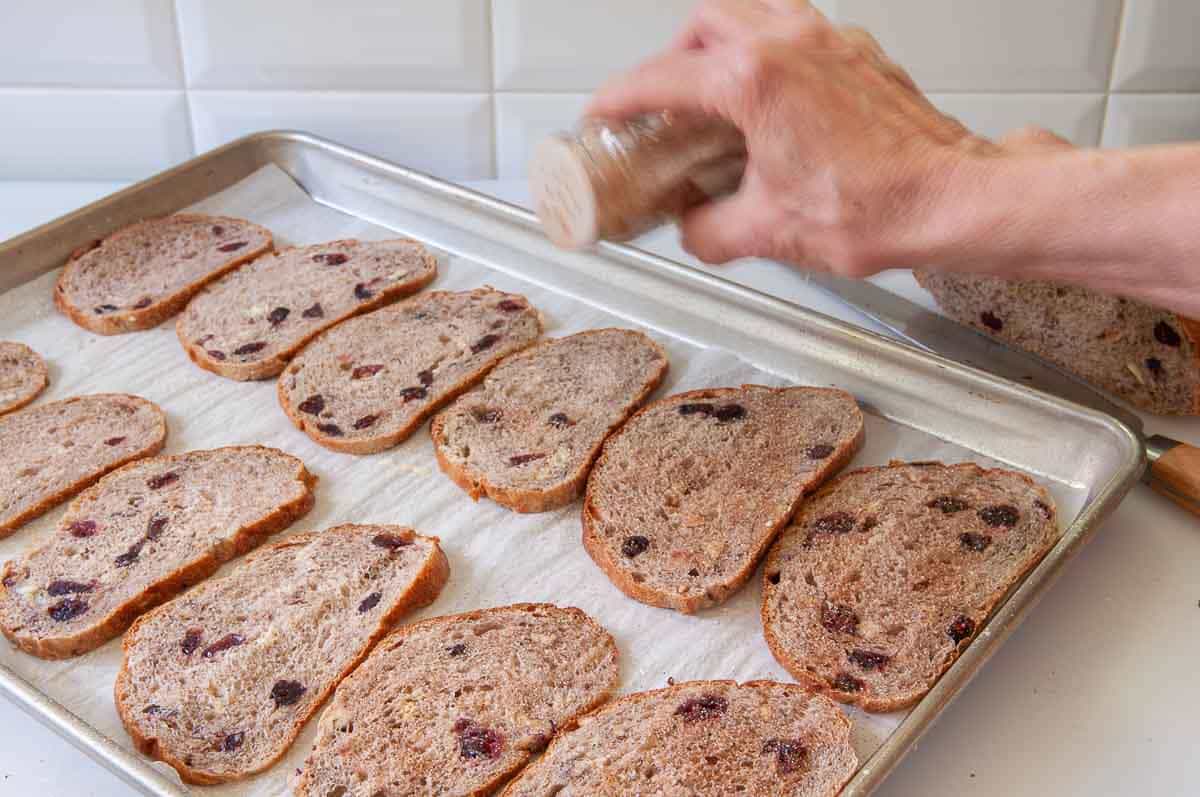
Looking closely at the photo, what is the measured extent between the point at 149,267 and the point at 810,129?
148cm

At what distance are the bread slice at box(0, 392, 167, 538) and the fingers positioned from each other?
996mm

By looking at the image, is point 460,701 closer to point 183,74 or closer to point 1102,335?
point 1102,335

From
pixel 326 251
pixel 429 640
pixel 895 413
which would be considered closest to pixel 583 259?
pixel 326 251

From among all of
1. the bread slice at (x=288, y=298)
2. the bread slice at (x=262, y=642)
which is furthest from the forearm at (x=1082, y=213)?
the bread slice at (x=288, y=298)

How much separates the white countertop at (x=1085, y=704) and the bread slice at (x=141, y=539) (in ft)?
0.44

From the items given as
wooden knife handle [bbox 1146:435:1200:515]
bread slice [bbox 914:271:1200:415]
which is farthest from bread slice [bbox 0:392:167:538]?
wooden knife handle [bbox 1146:435:1200:515]

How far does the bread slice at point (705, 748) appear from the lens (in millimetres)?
1352

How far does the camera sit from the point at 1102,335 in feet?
6.31

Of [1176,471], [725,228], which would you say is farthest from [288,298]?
[1176,471]

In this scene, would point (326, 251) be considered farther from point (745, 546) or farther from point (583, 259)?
point (745, 546)

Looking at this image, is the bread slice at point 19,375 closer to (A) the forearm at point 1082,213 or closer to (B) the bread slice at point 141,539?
(B) the bread slice at point 141,539

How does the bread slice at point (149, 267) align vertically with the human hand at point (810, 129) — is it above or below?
below

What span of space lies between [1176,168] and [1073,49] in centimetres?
127

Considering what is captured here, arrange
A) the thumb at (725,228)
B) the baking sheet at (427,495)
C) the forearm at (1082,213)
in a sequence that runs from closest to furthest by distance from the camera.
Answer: the forearm at (1082,213)
the thumb at (725,228)
the baking sheet at (427,495)
